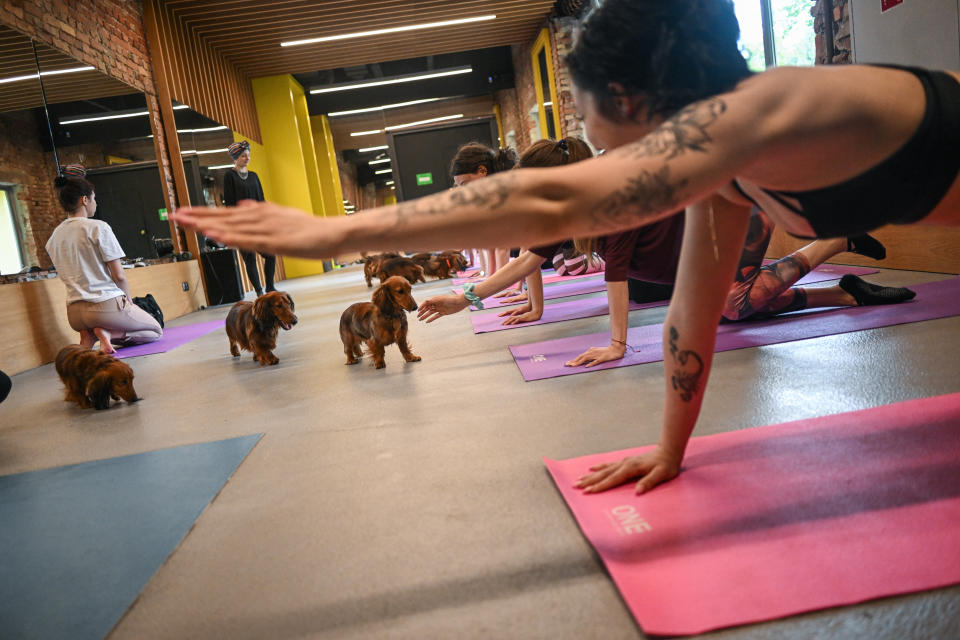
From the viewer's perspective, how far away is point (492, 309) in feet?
16.7

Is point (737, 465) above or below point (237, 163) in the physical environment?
below

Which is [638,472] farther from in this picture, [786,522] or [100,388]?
[100,388]

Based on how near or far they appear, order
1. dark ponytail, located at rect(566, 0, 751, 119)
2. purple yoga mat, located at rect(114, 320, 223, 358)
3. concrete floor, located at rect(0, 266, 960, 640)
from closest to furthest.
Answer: dark ponytail, located at rect(566, 0, 751, 119), concrete floor, located at rect(0, 266, 960, 640), purple yoga mat, located at rect(114, 320, 223, 358)

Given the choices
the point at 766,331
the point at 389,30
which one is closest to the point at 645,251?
the point at 766,331

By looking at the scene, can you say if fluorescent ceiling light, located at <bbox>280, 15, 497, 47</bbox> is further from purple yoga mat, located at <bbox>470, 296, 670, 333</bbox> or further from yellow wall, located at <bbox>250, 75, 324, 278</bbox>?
purple yoga mat, located at <bbox>470, 296, 670, 333</bbox>

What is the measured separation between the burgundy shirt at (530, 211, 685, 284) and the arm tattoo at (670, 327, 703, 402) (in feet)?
4.43

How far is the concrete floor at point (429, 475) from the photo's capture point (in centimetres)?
110

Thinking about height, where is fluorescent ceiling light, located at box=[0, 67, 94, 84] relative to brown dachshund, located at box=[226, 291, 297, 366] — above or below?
above

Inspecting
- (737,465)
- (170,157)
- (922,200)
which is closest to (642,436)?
(737,465)

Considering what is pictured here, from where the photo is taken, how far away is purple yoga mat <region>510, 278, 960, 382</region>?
8.88 feet

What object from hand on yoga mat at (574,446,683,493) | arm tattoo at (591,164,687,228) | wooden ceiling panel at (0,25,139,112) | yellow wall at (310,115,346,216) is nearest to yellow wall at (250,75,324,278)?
yellow wall at (310,115,346,216)

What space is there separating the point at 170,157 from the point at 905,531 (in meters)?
10.1

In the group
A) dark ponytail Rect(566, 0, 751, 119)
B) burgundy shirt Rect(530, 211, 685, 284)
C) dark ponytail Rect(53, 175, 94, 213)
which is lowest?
burgundy shirt Rect(530, 211, 685, 284)

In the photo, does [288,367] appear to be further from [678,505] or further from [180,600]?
[678,505]
